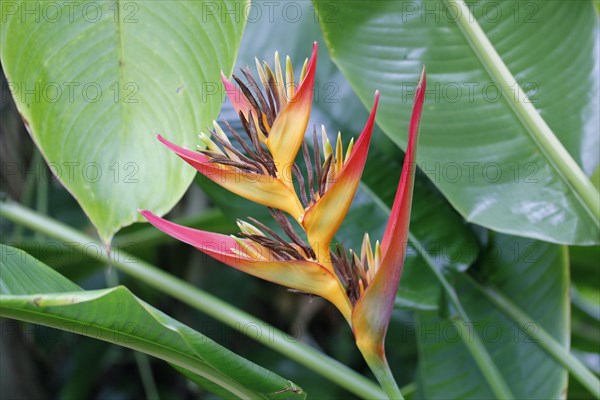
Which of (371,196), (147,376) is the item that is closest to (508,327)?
(371,196)

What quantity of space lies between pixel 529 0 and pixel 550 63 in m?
0.06

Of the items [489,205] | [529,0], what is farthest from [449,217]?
[529,0]

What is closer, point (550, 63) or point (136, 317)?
point (136, 317)

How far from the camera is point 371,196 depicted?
668mm

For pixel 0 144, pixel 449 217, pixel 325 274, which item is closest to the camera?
pixel 325 274

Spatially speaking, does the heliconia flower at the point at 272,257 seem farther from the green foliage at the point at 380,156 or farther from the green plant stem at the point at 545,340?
the green plant stem at the point at 545,340

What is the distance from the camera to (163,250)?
1275mm

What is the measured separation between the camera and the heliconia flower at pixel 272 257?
1.24 feet

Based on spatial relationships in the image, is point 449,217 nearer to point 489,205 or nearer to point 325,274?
point 489,205

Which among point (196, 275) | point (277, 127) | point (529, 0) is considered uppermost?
point (529, 0)

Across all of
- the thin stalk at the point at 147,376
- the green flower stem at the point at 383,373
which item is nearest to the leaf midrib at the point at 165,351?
the green flower stem at the point at 383,373

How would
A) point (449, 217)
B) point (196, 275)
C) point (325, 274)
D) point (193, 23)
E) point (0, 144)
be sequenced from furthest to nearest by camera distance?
1. point (196, 275)
2. point (0, 144)
3. point (449, 217)
4. point (193, 23)
5. point (325, 274)

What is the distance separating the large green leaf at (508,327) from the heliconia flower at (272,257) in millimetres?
295

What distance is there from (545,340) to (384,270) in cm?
31
